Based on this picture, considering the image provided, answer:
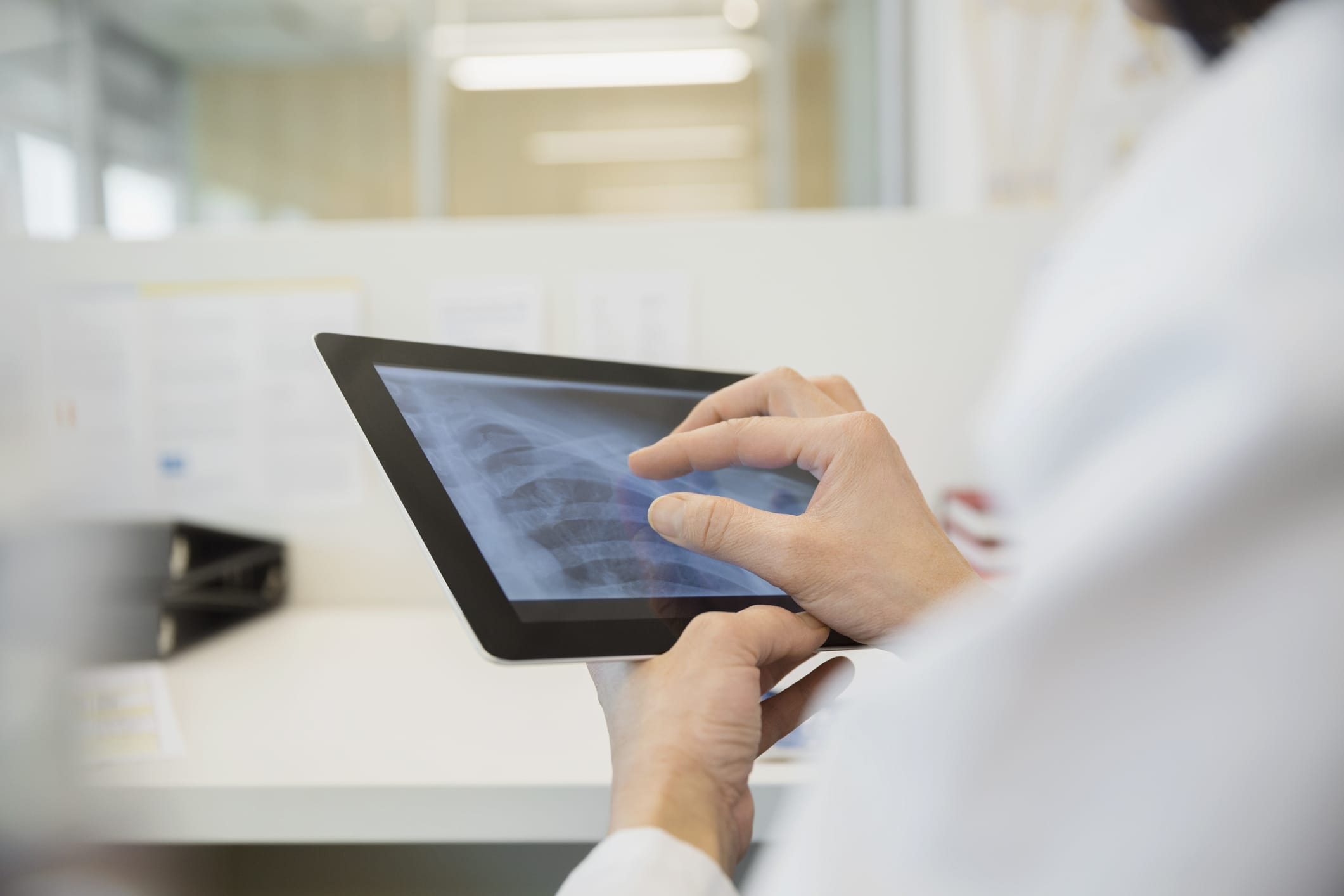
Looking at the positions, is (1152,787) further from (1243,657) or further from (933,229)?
(933,229)

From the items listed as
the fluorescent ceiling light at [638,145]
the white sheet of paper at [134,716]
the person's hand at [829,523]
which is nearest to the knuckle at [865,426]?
the person's hand at [829,523]

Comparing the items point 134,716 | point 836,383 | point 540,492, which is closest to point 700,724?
point 540,492

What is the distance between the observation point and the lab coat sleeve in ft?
0.93

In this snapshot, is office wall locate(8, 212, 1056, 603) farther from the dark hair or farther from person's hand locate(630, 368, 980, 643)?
the dark hair

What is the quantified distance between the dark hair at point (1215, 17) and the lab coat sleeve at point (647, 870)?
0.33 m

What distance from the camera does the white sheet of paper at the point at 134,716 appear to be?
54 centimetres

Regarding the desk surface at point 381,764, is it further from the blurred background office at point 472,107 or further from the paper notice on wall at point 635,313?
the blurred background office at point 472,107

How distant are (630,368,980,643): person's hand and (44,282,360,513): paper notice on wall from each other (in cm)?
65

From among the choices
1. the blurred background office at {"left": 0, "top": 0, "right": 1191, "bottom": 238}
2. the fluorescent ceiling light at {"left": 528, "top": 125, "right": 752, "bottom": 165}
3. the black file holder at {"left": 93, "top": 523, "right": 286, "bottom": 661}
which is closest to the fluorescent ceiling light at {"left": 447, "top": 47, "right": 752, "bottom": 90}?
the blurred background office at {"left": 0, "top": 0, "right": 1191, "bottom": 238}

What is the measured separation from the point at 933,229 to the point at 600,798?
72cm

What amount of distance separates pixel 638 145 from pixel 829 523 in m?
2.45

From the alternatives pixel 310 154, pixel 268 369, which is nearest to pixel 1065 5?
pixel 268 369

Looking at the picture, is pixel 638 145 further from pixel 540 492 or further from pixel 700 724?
pixel 700 724

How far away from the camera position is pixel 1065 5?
167cm
